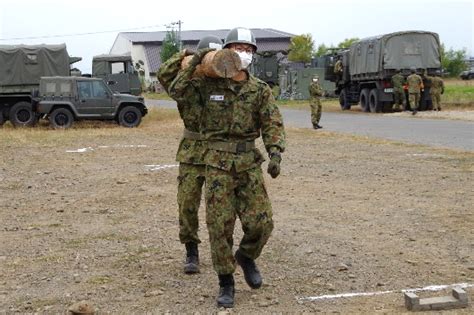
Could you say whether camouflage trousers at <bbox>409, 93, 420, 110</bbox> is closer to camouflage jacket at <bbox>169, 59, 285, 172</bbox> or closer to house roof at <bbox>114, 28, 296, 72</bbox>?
camouflage jacket at <bbox>169, 59, 285, 172</bbox>

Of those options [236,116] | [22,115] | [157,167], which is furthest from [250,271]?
[22,115]

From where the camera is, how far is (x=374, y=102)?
29125mm

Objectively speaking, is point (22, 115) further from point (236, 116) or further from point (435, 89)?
point (236, 116)

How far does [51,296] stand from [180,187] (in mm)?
1133

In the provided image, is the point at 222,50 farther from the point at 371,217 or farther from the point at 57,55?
the point at 57,55

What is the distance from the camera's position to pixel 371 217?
25.2 feet

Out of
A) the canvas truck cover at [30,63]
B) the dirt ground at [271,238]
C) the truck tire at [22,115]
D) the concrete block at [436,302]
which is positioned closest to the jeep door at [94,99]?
the truck tire at [22,115]

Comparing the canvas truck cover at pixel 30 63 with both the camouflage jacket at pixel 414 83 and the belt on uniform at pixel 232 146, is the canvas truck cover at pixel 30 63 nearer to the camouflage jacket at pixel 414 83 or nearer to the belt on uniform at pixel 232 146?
the camouflage jacket at pixel 414 83

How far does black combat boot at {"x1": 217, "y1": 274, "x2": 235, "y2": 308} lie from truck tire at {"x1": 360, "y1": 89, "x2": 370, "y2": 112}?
25.9m

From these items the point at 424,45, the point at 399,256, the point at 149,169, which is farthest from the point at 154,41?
the point at 399,256

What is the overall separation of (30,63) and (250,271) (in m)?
20.6

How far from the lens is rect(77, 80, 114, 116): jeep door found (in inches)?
885

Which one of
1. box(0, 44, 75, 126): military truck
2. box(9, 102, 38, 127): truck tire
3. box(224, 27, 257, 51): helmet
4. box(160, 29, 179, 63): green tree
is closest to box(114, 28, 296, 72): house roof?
box(160, 29, 179, 63): green tree

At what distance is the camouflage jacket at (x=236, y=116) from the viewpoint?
15.8ft
